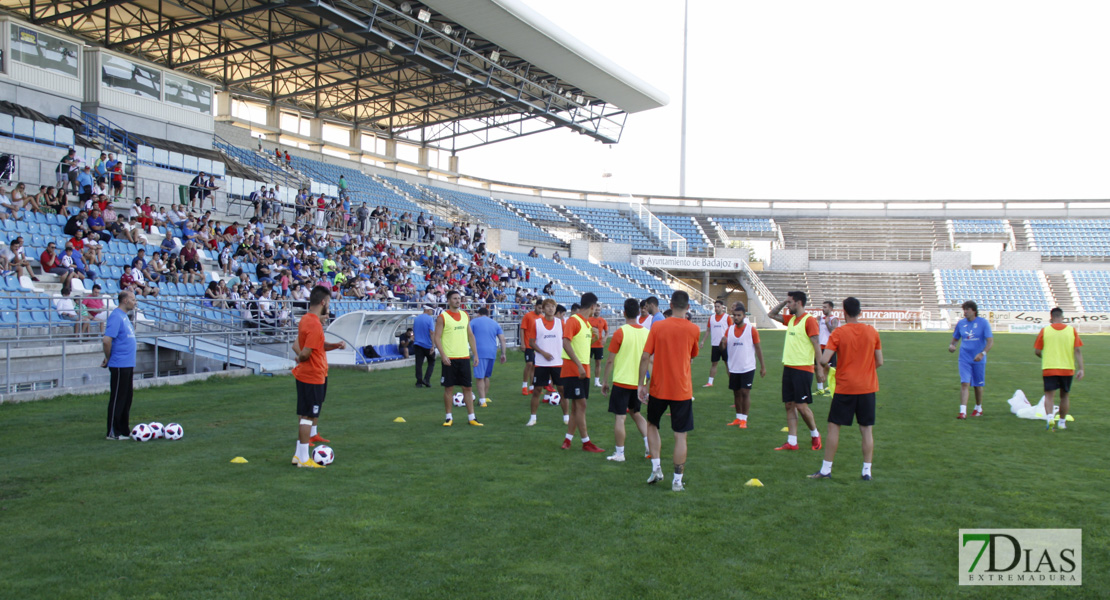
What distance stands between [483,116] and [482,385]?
35.6m

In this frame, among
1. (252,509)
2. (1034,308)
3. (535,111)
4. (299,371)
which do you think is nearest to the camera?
(252,509)

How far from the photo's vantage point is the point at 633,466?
8.45 meters

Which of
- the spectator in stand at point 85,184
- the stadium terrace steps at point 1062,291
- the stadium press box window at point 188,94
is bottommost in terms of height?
the stadium terrace steps at point 1062,291

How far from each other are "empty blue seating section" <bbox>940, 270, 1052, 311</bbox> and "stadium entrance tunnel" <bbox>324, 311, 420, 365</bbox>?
43.1 m

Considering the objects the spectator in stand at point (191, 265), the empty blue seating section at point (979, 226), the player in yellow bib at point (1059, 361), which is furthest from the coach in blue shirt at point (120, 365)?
the empty blue seating section at point (979, 226)

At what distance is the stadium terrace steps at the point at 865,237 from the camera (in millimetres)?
57438

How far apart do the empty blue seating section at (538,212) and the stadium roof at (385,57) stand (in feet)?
26.9

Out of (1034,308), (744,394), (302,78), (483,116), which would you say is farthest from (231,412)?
(1034,308)

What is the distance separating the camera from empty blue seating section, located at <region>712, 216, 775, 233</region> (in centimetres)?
6069

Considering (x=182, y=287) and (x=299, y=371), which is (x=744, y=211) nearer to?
(x=182, y=287)

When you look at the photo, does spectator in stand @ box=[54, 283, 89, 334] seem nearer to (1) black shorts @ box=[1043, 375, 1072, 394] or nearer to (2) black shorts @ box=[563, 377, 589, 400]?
(2) black shorts @ box=[563, 377, 589, 400]

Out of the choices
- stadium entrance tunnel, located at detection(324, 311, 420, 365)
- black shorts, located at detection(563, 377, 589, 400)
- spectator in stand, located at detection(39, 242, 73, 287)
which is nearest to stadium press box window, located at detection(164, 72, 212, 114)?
spectator in stand, located at detection(39, 242, 73, 287)

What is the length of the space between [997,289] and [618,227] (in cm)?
2603

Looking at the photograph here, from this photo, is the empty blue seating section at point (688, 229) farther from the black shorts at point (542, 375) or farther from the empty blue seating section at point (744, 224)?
the black shorts at point (542, 375)
